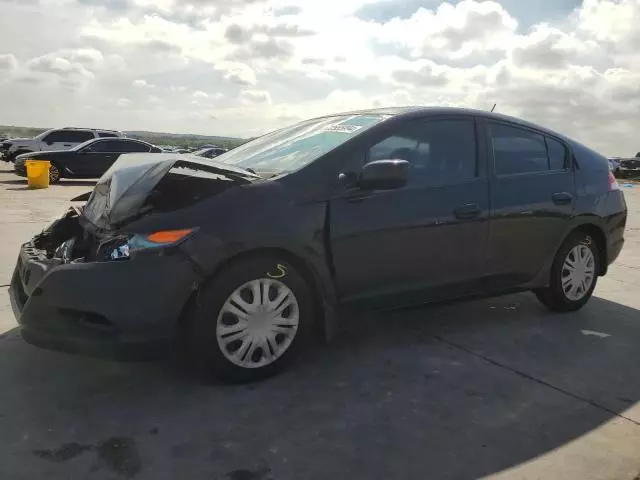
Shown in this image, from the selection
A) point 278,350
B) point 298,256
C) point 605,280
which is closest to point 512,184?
point 298,256

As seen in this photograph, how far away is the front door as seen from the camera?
3602 millimetres

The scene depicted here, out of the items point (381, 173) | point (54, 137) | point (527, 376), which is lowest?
point (527, 376)

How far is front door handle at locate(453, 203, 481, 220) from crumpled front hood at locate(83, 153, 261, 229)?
1.40 metres

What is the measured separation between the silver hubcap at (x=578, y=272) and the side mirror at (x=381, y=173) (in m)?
2.01

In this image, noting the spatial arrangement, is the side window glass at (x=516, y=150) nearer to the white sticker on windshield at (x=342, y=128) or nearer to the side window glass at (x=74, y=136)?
the white sticker on windshield at (x=342, y=128)

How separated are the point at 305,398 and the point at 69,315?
128cm

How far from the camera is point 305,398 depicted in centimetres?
324

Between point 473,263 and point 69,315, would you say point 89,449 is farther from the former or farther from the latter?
point 473,263

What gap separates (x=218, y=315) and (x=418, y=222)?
1.41 m

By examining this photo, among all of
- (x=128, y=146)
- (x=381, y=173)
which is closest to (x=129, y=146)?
(x=128, y=146)

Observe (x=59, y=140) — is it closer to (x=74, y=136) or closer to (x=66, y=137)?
(x=66, y=137)

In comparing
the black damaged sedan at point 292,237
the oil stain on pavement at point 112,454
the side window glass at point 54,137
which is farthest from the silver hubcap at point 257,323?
the side window glass at point 54,137

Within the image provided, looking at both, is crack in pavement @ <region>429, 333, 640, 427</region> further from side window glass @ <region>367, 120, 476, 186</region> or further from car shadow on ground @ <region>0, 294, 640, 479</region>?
side window glass @ <region>367, 120, 476, 186</region>

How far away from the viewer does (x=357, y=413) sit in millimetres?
3082
